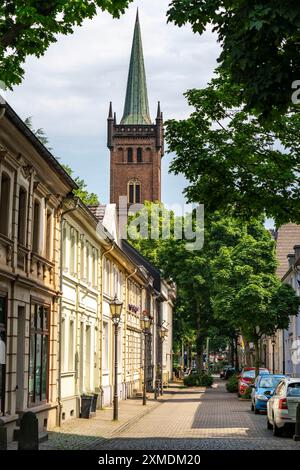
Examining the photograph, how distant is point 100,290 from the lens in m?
31.9

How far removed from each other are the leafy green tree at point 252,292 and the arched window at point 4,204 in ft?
82.6

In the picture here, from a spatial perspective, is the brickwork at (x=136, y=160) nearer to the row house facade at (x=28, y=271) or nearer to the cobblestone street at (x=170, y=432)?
the cobblestone street at (x=170, y=432)

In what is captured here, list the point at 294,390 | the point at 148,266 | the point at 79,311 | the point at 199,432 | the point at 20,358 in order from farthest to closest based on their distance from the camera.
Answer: the point at 148,266
the point at 79,311
the point at 199,432
the point at 294,390
the point at 20,358

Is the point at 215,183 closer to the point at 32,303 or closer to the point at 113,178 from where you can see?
the point at 32,303

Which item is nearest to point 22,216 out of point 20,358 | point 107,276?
point 20,358

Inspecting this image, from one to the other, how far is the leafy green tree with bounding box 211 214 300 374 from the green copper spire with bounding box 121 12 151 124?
7254cm

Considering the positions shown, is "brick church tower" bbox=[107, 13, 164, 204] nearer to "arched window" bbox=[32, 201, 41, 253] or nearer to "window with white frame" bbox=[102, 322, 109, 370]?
"window with white frame" bbox=[102, 322, 109, 370]

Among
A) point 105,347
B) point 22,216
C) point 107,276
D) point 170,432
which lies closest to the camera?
point 22,216

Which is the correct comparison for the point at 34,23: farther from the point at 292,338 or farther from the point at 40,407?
the point at 292,338

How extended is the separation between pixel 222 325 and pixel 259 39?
45903 mm

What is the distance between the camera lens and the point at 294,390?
20.2m

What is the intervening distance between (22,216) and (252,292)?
23843 mm

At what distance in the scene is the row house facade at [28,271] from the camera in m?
17.7

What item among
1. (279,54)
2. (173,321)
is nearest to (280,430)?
(279,54)
